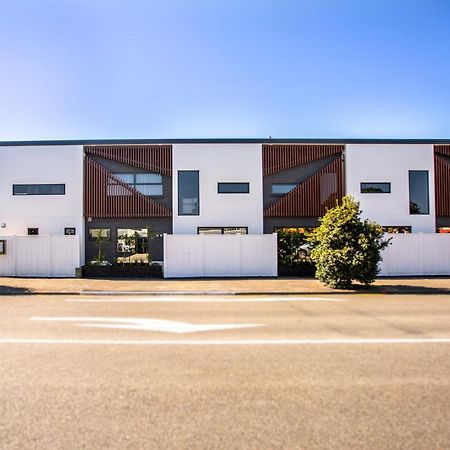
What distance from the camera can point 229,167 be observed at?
67.6 feet

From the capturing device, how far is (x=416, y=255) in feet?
58.1

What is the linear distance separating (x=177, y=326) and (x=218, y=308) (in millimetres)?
2410

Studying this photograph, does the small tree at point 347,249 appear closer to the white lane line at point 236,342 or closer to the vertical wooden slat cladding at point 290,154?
the white lane line at point 236,342

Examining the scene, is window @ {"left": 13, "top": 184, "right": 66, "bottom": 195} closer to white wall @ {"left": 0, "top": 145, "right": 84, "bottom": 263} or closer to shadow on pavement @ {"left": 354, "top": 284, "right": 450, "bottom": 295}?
white wall @ {"left": 0, "top": 145, "right": 84, "bottom": 263}

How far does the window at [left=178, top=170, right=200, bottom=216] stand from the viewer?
20.6 meters

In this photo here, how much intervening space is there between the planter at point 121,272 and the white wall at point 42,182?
3.36 meters

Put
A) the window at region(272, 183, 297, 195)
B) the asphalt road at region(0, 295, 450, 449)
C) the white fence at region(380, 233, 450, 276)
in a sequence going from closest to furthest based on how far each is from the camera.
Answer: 1. the asphalt road at region(0, 295, 450, 449)
2. the white fence at region(380, 233, 450, 276)
3. the window at region(272, 183, 297, 195)

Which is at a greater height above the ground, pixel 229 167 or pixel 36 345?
pixel 229 167

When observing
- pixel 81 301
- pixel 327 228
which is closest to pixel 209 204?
pixel 327 228

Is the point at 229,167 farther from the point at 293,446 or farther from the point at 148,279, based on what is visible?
the point at 293,446

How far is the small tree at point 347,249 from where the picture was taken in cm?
1326

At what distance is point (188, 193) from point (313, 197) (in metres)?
7.27

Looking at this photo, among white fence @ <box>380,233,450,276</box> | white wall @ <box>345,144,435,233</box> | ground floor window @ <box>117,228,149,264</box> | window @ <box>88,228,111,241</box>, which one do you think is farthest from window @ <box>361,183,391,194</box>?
window @ <box>88,228,111,241</box>

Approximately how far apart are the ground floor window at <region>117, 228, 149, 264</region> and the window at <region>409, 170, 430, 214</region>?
1542 cm
